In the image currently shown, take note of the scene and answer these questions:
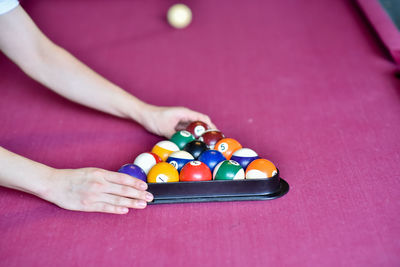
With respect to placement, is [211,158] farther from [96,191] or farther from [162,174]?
[96,191]

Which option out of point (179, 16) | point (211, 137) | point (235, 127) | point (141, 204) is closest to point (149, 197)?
point (141, 204)

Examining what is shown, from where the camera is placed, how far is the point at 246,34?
267 centimetres

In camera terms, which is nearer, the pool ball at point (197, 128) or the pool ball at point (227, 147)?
the pool ball at point (227, 147)

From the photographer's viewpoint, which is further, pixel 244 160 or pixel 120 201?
pixel 244 160

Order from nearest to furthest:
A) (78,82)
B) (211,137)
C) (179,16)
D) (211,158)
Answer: (211,158) → (211,137) → (78,82) → (179,16)

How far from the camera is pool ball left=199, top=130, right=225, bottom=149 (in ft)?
5.59

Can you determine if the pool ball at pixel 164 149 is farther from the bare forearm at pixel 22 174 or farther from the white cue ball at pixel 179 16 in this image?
the white cue ball at pixel 179 16

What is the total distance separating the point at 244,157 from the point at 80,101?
751mm

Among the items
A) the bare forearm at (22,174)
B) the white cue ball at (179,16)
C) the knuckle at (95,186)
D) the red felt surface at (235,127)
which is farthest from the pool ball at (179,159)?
the white cue ball at (179,16)

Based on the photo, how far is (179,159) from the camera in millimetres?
1581

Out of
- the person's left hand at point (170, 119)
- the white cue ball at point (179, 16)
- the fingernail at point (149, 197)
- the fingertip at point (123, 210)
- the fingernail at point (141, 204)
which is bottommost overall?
the fingertip at point (123, 210)

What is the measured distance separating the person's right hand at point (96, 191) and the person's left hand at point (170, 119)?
409mm

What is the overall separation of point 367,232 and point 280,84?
3.28ft

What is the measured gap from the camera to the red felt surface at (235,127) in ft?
4.40
